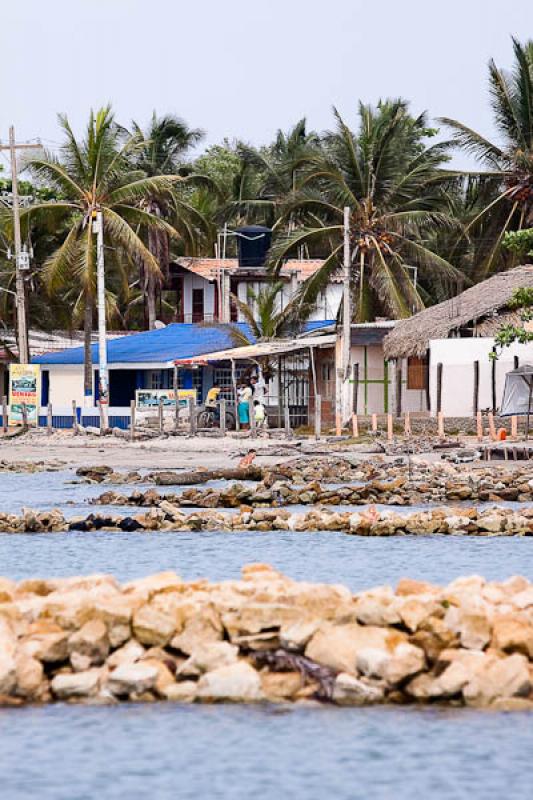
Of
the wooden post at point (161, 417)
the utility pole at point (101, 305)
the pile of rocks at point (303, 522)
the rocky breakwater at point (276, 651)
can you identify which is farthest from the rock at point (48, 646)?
the utility pole at point (101, 305)

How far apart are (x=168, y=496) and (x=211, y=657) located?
→ 14.6m

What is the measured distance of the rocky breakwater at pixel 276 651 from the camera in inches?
420

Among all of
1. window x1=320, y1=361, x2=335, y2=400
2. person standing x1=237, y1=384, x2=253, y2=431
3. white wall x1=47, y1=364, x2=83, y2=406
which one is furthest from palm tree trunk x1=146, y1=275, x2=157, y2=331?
person standing x1=237, y1=384, x2=253, y2=431

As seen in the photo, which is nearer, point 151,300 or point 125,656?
point 125,656

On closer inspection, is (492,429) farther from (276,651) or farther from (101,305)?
(276,651)

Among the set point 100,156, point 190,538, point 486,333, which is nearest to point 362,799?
point 190,538

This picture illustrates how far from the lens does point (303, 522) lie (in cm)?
2181

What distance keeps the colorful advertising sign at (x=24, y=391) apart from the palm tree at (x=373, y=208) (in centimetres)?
805

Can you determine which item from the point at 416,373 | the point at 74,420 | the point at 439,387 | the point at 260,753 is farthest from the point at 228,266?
the point at 260,753

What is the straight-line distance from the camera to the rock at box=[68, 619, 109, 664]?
10.9m

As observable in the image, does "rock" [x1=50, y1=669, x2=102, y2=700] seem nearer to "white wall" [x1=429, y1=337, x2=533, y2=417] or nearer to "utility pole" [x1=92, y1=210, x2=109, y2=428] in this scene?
"white wall" [x1=429, y1=337, x2=533, y2=417]

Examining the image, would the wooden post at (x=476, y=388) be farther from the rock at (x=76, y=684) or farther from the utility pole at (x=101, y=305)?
the rock at (x=76, y=684)

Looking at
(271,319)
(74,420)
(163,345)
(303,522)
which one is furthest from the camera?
(163,345)

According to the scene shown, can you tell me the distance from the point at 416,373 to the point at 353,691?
121ft
